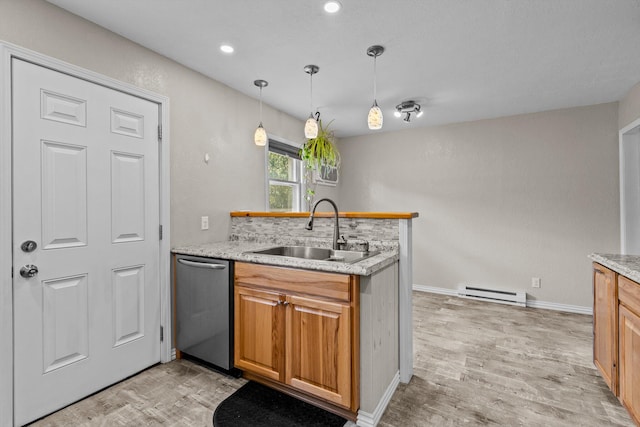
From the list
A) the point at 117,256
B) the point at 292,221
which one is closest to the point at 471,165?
the point at 292,221

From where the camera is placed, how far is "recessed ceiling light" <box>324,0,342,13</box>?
1.84 meters

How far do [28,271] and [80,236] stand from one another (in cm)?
31

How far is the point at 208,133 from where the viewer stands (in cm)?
284

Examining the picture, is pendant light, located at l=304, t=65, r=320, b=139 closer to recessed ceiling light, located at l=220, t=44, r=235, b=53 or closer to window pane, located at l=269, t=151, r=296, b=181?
recessed ceiling light, located at l=220, t=44, r=235, b=53

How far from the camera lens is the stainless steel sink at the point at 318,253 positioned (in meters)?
A: 2.18

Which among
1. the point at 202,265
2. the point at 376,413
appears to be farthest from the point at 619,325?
the point at 202,265

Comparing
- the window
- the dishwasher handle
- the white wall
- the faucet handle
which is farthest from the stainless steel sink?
the white wall

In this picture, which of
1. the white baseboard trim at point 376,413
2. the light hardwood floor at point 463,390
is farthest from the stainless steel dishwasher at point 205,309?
the white baseboard trim at point 376,413

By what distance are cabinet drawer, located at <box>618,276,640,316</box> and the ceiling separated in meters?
1.65

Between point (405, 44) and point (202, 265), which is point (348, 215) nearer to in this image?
point (202, 265)

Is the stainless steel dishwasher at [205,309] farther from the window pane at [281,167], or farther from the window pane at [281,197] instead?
the window pane at [281,167]

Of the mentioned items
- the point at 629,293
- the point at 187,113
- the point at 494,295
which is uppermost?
the point at 187,113

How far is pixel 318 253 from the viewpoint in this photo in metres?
2.47

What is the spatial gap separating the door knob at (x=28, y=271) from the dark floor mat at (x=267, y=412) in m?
1.32
